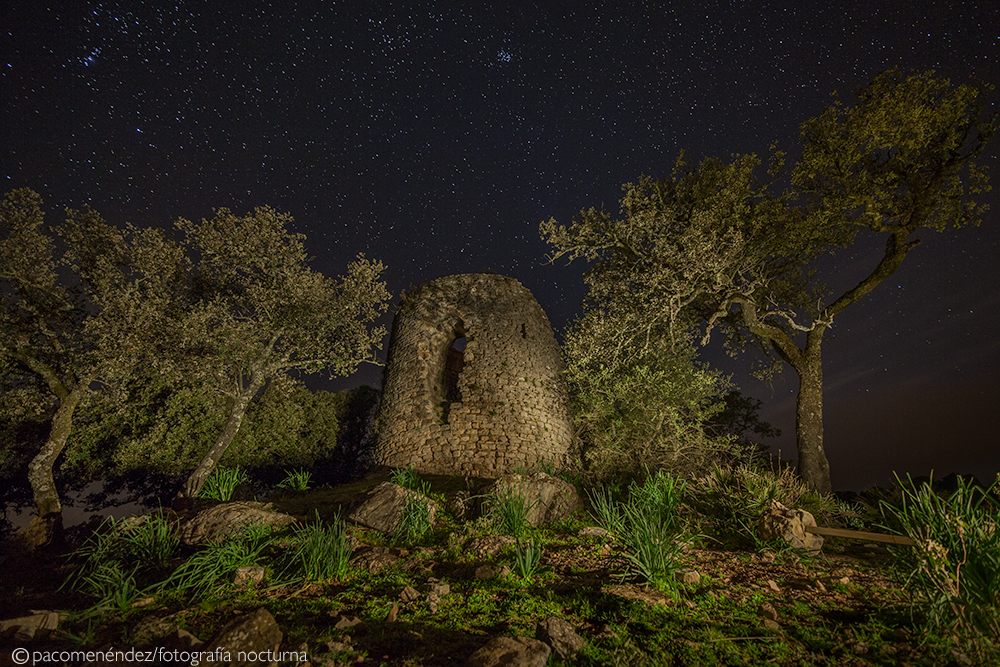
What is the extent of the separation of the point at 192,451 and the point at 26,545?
11.8 ft

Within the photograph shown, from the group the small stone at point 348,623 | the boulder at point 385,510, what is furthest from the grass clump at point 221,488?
the small stone at point 348,623

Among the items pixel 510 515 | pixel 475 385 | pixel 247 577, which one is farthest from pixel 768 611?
pixel 475 385

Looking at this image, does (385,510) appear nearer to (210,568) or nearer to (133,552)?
(210,568)

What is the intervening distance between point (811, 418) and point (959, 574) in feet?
27.6

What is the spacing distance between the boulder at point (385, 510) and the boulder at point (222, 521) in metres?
0.91

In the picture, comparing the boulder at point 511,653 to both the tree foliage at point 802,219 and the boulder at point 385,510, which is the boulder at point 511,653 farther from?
the tree foliage at point 802,219

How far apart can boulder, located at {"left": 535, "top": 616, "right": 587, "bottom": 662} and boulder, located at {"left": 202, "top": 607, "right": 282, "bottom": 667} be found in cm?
172

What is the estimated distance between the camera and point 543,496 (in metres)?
5.93

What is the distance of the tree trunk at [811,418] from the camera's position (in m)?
9.11

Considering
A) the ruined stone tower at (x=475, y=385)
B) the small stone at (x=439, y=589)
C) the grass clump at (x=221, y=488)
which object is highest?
the ruined stone tower at (x=475, y=385)

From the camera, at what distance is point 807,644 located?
8.44ft

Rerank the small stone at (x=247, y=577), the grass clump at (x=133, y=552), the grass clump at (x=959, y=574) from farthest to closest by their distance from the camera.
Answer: the grass clump at (x=133, y=552) → the small stone at (x=247, y=577) → the grass clump at (x=959, y=574)

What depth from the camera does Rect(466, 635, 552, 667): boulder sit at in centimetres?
236

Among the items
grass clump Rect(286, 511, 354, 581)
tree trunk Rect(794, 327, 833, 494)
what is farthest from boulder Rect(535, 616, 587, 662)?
tree trunk Rect(794, 327, 833, 494)
